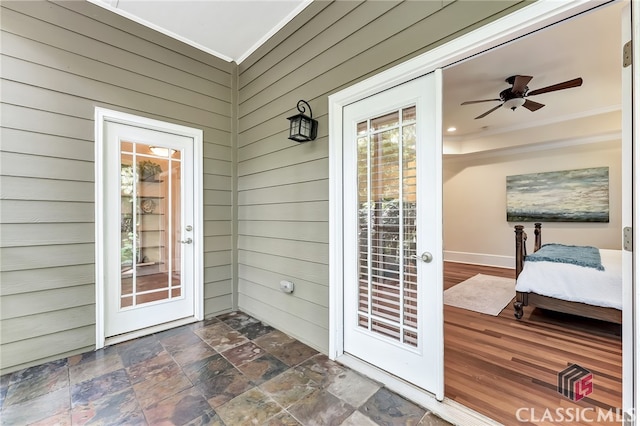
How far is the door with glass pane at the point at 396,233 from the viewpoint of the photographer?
1.75m

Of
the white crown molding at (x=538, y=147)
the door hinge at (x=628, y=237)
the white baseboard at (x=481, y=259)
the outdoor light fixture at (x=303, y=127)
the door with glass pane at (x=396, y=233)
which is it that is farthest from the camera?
the white baseboard at (x=481, y=259)

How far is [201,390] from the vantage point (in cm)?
186

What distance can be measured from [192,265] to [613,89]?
5916 mm

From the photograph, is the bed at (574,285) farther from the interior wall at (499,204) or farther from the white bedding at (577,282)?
the interior wall at (499,204)

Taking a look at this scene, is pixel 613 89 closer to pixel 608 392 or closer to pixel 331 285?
pixel 608 392

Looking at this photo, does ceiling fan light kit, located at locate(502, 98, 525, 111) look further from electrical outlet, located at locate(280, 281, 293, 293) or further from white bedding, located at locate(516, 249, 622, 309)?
electrical outlet, located at locate(280, 281, 293, 293)

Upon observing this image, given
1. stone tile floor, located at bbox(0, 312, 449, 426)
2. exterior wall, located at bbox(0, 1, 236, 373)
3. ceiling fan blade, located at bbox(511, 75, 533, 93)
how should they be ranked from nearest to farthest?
1. stone tile floor, located at bbox(0, 312, 449, 426)
2. exterior wall, located at bbox(0, 1, 236, 373)
3. ceiling fan blade, located at bbox(511, 75, 533, 93)

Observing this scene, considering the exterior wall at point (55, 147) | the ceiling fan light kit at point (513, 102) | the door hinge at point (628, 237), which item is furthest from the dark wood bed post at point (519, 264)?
the exterior wall at point (55, 147)

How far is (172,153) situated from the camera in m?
2.93

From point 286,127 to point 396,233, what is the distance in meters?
1.52

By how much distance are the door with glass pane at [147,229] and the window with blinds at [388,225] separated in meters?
2.00

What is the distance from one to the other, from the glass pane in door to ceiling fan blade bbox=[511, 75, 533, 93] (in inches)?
150

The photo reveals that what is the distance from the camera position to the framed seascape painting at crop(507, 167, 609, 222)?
15.7ft

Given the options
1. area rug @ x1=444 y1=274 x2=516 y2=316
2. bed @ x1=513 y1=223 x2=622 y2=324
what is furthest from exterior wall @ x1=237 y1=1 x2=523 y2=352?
bed @ x1=513 y1=223 x2=622 y2=324
